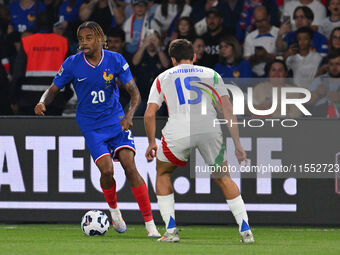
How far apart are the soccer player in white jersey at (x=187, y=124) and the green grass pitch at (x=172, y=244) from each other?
341 mm

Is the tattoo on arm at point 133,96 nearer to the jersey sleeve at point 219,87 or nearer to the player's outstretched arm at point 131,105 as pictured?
the player's outstretched arm at point 131,105

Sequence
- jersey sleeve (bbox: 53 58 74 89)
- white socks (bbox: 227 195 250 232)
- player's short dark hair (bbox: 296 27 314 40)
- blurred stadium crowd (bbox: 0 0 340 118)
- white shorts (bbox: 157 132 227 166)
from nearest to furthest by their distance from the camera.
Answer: white socks (bbox: 227 195 250 232), white shorts (bbox: 157 132 227 166), jersey sleeve (bbox: 53 58 74 89), blurred stadium crowd (bbox: 0 0 340 118), player's short dark hair (bbox: 296 27 314 40)

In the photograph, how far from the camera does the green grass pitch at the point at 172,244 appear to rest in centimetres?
747

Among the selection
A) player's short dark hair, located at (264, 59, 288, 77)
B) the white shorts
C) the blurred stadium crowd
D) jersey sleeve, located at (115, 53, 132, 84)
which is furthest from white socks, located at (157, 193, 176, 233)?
player's short dark hair, located at (264, 59, 288, 77)

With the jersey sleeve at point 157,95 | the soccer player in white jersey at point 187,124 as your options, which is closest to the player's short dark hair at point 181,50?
the soccer player in white jersey at point 187,124

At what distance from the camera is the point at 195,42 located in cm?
1267

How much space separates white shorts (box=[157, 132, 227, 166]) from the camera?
786 centimetres

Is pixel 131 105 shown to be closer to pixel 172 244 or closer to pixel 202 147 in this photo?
pixel 202 147

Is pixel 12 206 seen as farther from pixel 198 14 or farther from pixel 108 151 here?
pixel 198 14

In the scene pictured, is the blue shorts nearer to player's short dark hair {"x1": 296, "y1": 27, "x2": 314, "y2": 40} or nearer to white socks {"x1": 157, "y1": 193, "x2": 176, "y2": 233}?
white socks {"x1": 157, "y1": 193, "x2": 176, "y2": 233}

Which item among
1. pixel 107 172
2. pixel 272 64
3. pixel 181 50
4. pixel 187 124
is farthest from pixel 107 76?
pixel 272 64

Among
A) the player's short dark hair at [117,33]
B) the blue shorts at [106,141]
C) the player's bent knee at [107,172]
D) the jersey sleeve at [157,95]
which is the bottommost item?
the player's bent knee at [107,172]

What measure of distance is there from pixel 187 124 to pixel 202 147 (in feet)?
0.82

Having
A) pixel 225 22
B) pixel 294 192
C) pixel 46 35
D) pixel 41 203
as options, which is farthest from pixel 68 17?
pixel 294 192
